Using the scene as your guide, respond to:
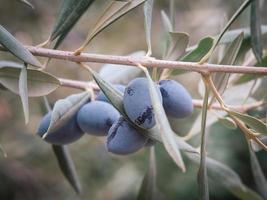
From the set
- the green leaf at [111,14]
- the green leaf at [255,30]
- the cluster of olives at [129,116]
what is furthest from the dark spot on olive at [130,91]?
the green leaf at [255,30]

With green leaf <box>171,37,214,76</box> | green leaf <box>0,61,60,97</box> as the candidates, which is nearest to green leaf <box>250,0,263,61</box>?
green leaf <box>171,37,214,76</box>

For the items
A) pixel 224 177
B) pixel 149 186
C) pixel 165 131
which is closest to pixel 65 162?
pixel 149 186

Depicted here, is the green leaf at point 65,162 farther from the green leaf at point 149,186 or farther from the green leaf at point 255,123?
the green leaf at point 255,123

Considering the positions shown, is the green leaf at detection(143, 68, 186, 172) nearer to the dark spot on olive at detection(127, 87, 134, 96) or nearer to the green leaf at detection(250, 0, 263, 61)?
the dark spot on olive at detection(127, 87, 134, 96)

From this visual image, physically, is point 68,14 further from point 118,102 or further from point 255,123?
point 255,123

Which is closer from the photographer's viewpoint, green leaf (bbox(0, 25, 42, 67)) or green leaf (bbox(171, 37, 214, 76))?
green leaf (bbox(0, 25, 42, 67))

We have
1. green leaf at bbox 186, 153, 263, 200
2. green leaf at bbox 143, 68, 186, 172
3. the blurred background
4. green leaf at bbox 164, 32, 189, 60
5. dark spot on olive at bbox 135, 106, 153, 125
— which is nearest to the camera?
green leaf at bbox 143, 68, 186, 172
